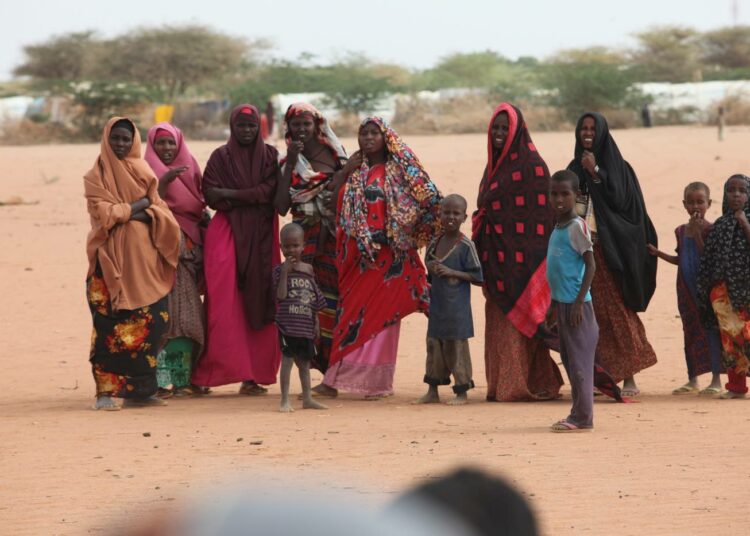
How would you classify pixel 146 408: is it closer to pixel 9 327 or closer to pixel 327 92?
pixel 9 327

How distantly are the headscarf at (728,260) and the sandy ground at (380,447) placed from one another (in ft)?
2.16

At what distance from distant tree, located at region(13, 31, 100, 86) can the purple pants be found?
51784 mm

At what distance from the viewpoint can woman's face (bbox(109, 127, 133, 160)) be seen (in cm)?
809

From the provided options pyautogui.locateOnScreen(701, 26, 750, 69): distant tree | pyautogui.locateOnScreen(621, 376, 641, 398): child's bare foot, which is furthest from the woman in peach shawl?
pyautogui.locateOnScreen(701, 26, 750, 69): distant tree

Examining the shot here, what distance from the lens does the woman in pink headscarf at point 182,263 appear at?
8617 mm

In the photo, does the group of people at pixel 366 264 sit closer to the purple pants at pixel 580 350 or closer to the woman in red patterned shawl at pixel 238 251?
the woman in red patterned shawl at pixel 238 251

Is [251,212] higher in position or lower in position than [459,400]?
higher

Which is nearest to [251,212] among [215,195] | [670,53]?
[215,195]

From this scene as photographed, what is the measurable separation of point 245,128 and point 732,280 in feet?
10.6

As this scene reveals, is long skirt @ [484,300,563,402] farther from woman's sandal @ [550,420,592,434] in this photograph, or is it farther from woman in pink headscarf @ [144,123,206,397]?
woman in pink headscarf @ [144,123,206,397]

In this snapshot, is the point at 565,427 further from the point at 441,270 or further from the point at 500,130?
the point at 500,130

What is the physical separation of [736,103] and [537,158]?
2913 cm

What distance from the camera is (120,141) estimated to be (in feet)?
26.6

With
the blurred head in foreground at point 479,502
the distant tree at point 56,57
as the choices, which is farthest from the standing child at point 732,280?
the distant tree at point 56,57
